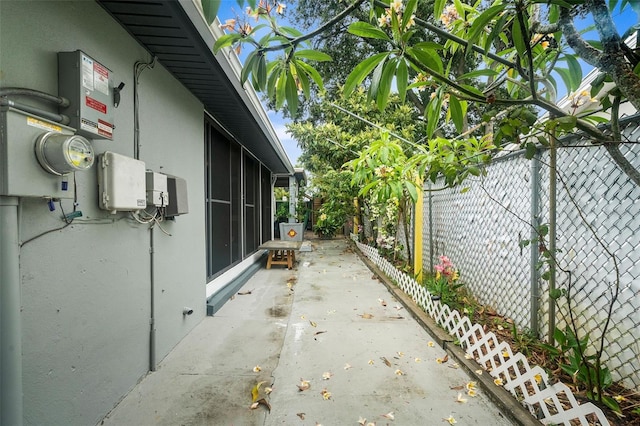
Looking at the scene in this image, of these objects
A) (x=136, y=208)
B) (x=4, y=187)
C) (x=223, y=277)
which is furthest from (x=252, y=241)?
(x=4, y=187)

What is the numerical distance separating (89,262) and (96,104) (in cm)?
90

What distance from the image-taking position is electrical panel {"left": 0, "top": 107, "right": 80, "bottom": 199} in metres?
1.14

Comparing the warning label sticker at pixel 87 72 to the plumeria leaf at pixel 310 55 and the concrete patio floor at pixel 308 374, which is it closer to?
the plumeria leaf at pixel 310 55

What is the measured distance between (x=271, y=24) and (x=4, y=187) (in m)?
A: 1.26

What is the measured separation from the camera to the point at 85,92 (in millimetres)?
1522

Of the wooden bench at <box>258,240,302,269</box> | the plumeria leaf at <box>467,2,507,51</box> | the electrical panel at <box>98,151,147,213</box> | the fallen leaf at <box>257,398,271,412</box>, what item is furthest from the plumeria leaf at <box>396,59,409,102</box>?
the wooden bench at <box>258,240,302,269</box>

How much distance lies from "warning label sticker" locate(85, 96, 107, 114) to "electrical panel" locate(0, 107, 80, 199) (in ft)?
0.81

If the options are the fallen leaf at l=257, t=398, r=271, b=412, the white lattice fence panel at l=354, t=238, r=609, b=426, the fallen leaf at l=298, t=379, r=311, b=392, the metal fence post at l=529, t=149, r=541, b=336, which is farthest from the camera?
the metal fence post at l=529, t=149, r=541, b=336

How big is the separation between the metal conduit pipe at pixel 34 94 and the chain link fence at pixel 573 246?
234cm

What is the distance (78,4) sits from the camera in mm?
1583

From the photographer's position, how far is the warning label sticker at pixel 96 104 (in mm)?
1548

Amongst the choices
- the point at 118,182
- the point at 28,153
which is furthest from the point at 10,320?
the point at 118,182

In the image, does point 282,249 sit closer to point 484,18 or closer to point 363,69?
point 363,69

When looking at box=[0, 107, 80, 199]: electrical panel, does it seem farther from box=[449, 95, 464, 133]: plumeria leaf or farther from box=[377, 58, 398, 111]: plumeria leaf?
box=[449, 95, 464, 133]: plumeria leaf
